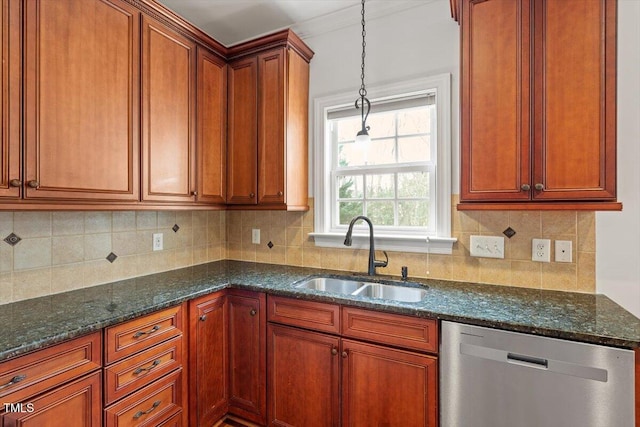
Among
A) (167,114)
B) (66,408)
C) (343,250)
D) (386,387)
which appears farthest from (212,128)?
(386,387)

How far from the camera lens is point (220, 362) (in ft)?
6.44

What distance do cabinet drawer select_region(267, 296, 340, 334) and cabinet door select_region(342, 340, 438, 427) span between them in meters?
0.13

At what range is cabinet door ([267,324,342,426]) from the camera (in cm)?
171

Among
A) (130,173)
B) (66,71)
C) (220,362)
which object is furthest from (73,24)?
(220,362)

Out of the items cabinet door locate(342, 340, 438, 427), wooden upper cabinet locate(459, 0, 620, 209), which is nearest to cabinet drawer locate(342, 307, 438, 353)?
cabinet door locate(342, 340, 438, 427)

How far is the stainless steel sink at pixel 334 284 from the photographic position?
213 cm

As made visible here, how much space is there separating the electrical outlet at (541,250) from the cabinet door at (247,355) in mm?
1536

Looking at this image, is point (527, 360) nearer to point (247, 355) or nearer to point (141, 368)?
point (247, 355)

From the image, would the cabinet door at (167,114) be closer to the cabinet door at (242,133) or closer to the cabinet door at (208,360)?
the cabinet door at (242,133)

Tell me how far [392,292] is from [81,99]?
191cm

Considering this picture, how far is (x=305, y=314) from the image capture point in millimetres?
1779

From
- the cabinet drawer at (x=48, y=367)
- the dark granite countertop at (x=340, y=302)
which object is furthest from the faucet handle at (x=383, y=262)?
the cabinet drawer at (x=48, y=367)

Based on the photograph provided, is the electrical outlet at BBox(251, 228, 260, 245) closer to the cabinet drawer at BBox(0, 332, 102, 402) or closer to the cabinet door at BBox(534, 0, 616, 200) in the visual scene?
the cabinet drawer at BBox(0, 332, 102, 402)

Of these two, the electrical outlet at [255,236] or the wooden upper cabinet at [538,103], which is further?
the electrical outlet at [255,236]
